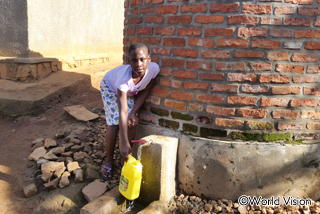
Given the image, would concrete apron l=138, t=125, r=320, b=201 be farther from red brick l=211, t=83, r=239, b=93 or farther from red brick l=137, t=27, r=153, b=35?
red brick l=137, t=27, r=153, b=35

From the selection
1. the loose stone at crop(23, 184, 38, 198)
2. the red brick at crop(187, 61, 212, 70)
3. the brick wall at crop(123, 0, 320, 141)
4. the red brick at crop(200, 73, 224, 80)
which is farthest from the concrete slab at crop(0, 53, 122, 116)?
the red brick at crop(200, 73, 224, 80)

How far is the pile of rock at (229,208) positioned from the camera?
2.29 meters

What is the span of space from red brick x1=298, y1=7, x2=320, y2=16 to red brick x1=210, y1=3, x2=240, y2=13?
0.53 meters

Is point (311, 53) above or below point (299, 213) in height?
above

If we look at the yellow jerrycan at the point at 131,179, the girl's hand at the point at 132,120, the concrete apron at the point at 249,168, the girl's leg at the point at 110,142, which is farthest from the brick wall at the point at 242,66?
the girl's leg at the point at 110,142

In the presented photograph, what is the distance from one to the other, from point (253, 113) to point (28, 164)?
102 inches

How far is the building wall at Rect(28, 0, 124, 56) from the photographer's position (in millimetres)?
5051

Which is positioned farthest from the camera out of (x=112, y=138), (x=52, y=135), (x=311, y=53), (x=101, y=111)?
(x=101, y=111)

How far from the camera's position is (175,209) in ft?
7.66

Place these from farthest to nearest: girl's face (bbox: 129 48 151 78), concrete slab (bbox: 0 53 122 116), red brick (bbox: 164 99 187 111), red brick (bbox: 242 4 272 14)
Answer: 1. concrete slab (bbox: 0 53 122 116)
2. red brick (bbox: 164 99 187 111)
3. girl's face (bbox: 129 48 151 78)
4. red brick (bbox: 242 4 272 14)

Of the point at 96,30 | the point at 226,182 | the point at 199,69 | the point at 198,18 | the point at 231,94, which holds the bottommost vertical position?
the point at 226,182

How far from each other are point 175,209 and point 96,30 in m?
5.67

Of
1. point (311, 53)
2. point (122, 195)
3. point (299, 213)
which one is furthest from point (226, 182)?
point (311, 53)

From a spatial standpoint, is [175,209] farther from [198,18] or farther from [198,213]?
[198,18]
